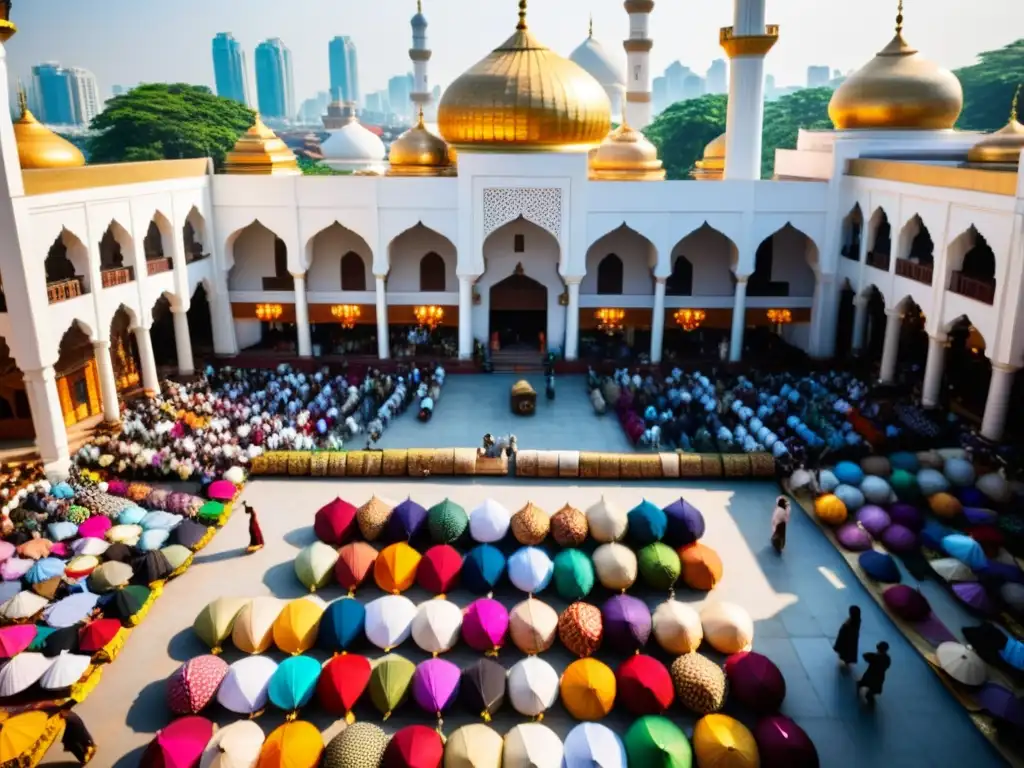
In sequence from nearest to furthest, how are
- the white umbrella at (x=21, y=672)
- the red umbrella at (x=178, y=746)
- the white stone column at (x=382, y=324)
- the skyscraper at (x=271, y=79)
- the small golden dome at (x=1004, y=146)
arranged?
the red umbrella at (x=178, y=746)
the white umbrella at (x=21, y=672)
the small golden dome at (x=1004, y=146)
the white stone column at (x=382, y=324)
the skyscraper at (x=271, y=79)

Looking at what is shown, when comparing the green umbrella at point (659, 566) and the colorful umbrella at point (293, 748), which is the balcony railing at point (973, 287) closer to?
the green umbrella at point (659, 566)

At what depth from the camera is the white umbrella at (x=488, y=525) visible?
1332 centimetres

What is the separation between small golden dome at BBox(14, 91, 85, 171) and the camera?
20.4 m

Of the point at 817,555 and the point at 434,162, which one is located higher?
the point at 434,162

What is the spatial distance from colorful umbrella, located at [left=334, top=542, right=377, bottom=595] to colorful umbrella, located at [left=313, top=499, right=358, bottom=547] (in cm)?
100

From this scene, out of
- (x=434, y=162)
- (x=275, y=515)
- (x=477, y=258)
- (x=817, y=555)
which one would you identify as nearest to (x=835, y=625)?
(x=817, y=555)

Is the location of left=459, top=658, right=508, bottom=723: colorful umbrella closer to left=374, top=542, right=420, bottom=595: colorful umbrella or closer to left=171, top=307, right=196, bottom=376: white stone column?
left=374, top=542, right=420, bottom=595: colorful umbrella

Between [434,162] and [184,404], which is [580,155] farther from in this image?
[184,404]

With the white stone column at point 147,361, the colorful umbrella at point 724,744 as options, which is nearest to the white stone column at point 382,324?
the white stone column at point 147,361

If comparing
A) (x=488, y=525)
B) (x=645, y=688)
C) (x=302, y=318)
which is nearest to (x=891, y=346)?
(x=488, y=525)

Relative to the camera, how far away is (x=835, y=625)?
12062 mm

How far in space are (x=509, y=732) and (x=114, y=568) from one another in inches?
264

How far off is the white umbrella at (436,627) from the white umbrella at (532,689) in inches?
48.1

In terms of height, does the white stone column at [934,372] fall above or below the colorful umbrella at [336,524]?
above
